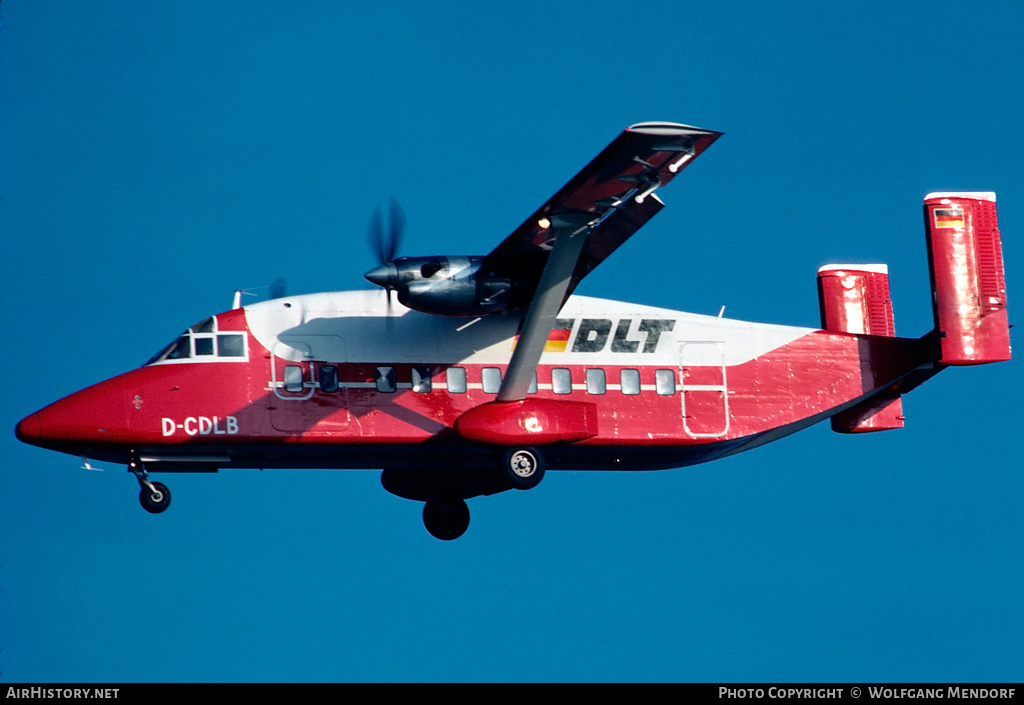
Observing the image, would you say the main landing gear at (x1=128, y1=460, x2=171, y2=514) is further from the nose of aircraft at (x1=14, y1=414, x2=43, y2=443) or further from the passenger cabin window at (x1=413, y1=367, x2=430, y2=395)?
the passenger cabin window at (x1=413, y1=367, x2=430, y2=395)

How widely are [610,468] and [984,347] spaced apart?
6.28m

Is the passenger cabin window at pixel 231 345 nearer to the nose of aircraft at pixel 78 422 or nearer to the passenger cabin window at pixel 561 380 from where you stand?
the nose of aircraft at pixel 78 422

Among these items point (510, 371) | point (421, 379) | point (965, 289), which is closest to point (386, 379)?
point (421, 379)

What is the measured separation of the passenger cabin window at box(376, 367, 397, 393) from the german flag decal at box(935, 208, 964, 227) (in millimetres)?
9056

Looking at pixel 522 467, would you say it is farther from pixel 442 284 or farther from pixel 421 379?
pixel 442 284

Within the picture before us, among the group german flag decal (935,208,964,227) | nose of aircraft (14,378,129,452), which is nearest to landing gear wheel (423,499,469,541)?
nose of aircraft (14,378,129,452)

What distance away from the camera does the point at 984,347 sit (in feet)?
94.5

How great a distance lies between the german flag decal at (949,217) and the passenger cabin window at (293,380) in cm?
1044

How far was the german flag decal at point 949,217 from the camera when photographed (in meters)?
28.9

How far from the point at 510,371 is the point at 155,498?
5717 mm

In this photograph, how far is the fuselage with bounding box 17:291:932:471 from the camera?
27297 mm

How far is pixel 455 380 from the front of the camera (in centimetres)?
2791

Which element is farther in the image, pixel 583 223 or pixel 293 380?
pixel 293 380
